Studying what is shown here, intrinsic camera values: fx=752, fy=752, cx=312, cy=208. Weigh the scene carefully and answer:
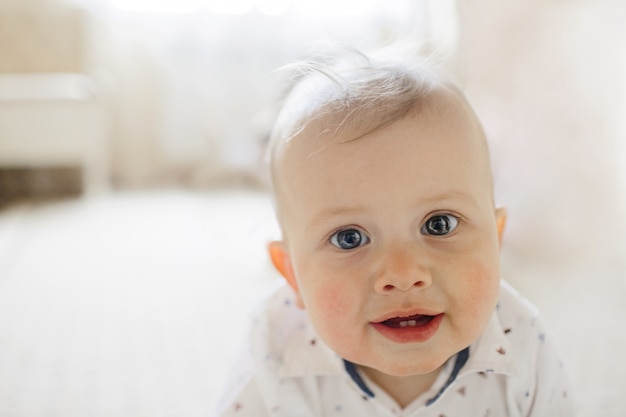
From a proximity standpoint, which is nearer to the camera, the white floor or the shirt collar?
the shirt collar

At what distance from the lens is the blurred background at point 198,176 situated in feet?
4.39

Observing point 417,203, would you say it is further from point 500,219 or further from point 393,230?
point 500,219

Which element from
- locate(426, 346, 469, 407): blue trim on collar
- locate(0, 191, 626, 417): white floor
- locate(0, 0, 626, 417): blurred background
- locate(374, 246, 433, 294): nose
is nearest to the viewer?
locate(374, 246, 433, 294): nose

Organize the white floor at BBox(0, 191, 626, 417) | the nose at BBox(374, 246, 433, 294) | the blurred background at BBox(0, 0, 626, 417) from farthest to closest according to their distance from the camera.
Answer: the blurred background at BBox(0, 0, 626, 417)
the white floor at BBox(0, 191, 626, 417)
the nose at BBox(374, 246, 433, 294)

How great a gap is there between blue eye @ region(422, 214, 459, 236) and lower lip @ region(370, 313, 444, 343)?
0.08m

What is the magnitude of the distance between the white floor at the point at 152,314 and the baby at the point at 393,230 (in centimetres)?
39

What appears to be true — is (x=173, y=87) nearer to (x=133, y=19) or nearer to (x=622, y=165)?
(x=133, y=19)

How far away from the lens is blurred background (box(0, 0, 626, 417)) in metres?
1.34

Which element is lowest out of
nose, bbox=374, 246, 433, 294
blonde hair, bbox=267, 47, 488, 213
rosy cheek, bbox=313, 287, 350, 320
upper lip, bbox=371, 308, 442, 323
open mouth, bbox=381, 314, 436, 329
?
open mouth, bbox=381, 314, 436, 329

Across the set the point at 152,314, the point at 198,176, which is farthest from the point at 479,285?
the point at 198,176

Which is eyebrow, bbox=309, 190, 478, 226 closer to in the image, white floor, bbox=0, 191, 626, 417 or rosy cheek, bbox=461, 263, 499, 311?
rosy cheek, bbox=461, 263, 499, 311

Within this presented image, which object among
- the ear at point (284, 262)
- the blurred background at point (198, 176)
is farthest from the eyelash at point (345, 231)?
the blurred background at point (198, 176)

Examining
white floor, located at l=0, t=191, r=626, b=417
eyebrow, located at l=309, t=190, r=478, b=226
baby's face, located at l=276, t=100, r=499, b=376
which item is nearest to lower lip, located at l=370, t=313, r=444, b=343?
baby's face, located at l=276, t=100, r=499, b=376

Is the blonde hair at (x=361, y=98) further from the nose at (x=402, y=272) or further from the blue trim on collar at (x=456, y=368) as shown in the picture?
the blue trim on collar at (x=456, y=368)
